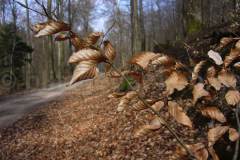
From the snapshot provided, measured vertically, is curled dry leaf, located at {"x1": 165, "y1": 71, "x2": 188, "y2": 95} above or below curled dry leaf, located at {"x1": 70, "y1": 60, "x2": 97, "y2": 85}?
below

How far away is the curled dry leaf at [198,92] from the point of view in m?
1.33

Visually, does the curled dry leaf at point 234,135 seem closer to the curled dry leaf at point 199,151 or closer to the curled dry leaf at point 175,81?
the curled dry leaf at point 199,151

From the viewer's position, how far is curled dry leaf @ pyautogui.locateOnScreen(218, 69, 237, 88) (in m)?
1.36

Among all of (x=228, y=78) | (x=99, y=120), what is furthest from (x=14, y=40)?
(x=228, y=78)

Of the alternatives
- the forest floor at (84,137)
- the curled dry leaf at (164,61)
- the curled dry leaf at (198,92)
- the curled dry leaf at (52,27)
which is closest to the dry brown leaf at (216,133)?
the curled dry leaf at (198,92)

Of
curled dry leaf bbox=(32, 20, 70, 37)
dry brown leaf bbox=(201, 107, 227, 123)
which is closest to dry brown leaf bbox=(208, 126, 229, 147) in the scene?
dry brown leaf bbox=(201, 107, 227, 123)

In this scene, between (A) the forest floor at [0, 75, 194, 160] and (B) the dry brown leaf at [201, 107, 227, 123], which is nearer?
(B) the dry brown leaf at [201, 107, 227, 123]

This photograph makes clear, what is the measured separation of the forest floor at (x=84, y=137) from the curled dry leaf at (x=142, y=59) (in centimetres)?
483

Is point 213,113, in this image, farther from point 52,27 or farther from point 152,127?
point 52,27

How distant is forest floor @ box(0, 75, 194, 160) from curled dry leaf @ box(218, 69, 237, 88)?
473 centimetres

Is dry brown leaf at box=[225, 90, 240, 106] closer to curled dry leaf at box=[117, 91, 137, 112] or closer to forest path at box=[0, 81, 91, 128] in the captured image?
curled dry leaf at box=[117, 91, 137, 112]

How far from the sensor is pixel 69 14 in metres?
41.1

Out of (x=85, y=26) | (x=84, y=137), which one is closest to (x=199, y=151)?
(x=84, y=137)

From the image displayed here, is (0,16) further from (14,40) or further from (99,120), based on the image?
(99,120)
